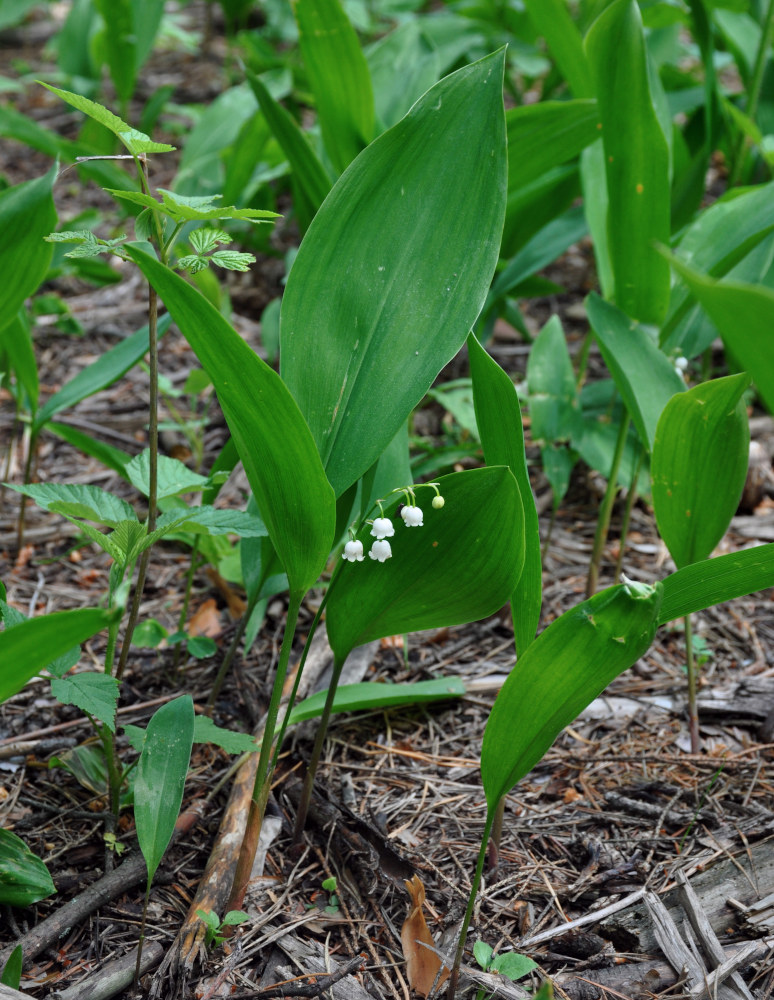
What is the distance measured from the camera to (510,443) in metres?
1.08

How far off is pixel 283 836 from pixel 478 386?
0.81 m

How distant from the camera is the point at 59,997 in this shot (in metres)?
1.06

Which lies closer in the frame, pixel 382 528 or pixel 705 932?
pixel 382 528

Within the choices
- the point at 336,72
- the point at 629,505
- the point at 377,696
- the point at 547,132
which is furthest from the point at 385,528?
the point at 336,72

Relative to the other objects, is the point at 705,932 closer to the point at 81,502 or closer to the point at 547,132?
the point at 81,502

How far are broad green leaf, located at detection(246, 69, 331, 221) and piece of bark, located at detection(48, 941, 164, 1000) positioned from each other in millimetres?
1413

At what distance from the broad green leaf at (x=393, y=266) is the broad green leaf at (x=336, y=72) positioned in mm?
938

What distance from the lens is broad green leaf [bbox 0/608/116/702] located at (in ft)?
2.48

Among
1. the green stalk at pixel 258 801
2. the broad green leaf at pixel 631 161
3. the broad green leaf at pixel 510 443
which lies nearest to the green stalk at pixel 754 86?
the broad green leaf at pixel 631 161

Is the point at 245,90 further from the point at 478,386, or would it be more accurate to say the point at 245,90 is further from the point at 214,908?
the point at 214,908

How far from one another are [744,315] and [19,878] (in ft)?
3.71

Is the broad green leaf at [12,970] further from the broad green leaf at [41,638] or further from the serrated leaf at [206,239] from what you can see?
the serrated leaf at [206,239]

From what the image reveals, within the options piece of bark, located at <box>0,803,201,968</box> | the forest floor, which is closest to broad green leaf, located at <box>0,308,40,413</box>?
the forest floor

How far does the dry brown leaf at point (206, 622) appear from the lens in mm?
1775
